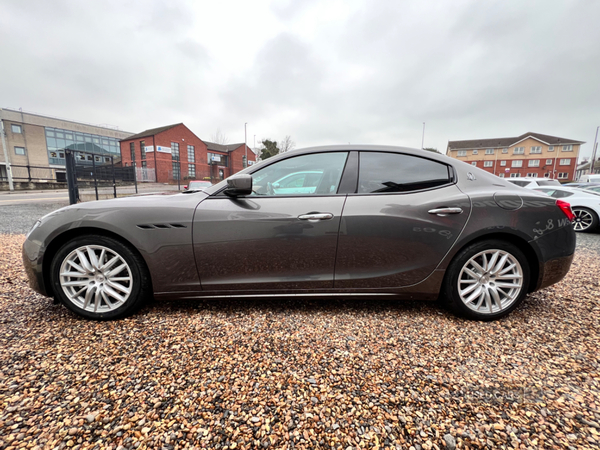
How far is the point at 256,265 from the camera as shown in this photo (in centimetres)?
220

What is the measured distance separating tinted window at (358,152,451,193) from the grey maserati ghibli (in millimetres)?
15

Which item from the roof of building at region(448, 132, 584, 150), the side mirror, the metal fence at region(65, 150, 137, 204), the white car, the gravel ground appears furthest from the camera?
the roof of building at region(448, 132, 584, 150)

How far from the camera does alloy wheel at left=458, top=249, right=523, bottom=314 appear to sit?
226 cm

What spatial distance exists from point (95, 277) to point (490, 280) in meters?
3.24

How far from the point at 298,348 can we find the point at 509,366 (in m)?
1.37

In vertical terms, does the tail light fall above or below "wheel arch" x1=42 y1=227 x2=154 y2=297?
above

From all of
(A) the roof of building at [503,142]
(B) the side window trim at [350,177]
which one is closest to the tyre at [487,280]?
(B) the side window trim at [350,177]

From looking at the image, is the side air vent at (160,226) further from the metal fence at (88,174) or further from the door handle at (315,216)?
the metal fence at (88,174)

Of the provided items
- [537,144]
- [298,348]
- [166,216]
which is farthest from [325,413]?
[537,144]

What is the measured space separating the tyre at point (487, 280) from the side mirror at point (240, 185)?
177 cm

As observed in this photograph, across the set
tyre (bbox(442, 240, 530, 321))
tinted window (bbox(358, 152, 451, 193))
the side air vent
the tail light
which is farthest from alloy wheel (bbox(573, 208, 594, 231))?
the side air vent

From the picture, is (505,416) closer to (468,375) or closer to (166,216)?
(468,375)

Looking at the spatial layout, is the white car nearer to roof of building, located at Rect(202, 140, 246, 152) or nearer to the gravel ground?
the gravel ground

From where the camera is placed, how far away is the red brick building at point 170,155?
115 feet
